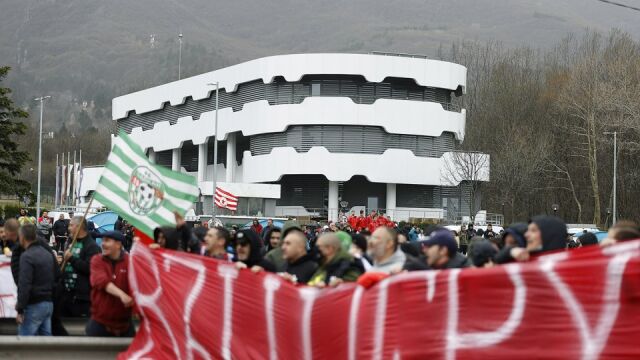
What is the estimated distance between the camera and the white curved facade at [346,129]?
76.2 metres

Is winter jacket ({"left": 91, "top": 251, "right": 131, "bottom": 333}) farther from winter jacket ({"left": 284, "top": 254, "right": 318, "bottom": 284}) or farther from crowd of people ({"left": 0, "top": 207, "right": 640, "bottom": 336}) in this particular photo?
winter jacket ({"left": 284, "top": 254, "right": 318, "bottom": 284})

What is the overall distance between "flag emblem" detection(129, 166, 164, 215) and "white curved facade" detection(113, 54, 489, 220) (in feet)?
203

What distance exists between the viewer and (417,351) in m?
8.33

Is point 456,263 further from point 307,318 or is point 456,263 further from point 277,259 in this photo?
point 277,259

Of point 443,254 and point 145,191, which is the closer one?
point 443,254

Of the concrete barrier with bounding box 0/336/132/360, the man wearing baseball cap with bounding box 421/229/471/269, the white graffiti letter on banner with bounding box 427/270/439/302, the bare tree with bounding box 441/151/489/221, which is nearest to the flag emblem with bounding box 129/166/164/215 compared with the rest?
the concrete barrier with bounding box 0/336/132/360

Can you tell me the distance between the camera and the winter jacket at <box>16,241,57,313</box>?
11.4m

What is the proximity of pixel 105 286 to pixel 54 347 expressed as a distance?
2.39 ft

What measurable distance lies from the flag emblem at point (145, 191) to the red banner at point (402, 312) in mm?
449

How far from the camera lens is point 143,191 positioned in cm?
1135

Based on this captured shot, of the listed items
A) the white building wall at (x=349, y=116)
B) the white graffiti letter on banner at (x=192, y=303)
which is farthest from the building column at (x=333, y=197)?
the white graffiti letter on banner at (x=192, y=303)

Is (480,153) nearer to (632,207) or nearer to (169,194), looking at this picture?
(632,207)

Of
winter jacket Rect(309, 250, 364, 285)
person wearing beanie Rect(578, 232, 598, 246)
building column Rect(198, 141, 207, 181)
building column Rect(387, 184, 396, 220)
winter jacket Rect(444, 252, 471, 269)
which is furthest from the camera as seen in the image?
building column Rect(198, 141, 207, 181)

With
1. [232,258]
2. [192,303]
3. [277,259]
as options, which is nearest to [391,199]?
[277,259]
